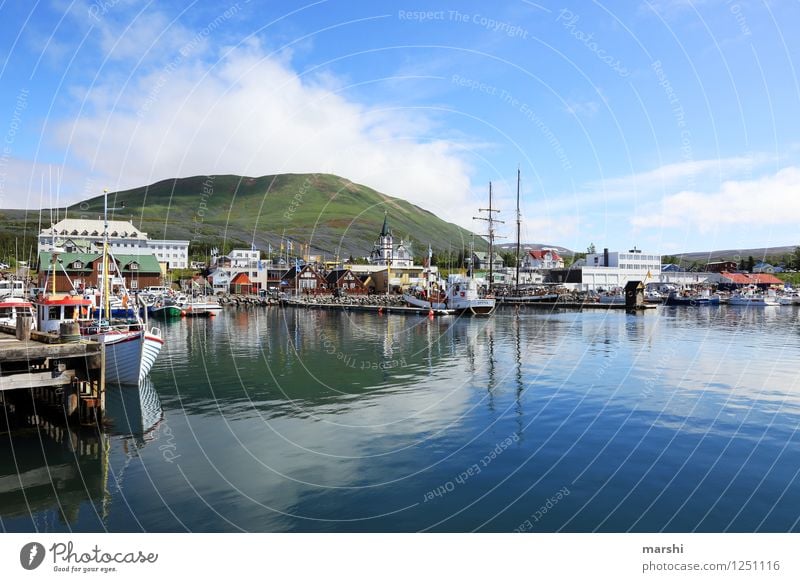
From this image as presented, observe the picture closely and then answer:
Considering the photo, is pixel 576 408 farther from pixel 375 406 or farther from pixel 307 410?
pixel 307 410

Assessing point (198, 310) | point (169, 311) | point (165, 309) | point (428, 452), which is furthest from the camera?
point (198, 310)

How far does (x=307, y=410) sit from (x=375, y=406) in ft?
9.33

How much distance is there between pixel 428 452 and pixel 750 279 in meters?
164

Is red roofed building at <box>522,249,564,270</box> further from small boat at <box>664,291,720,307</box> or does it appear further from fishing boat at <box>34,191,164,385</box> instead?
fishing boat at <box>34,191,164,385</box>

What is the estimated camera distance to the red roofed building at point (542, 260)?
175 meters

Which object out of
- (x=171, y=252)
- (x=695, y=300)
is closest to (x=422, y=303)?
(x=695, y=300)

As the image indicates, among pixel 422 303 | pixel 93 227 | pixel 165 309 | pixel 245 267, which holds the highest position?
pixel 93 227

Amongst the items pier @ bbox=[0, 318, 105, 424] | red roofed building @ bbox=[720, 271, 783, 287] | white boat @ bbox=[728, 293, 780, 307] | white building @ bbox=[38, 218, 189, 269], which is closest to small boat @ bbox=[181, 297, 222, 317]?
pier @ bbox=[0, 318, 105, 424]

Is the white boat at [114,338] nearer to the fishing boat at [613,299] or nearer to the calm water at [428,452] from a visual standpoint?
the calm water at [428,452]

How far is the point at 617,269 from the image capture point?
146 m

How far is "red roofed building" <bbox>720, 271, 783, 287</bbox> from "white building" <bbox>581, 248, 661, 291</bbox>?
18253mm

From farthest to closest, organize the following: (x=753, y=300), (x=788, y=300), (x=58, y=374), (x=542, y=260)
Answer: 1. (x=542, y=260)
2. (x=788, y=300)
3. (x=753, y=300)
4. (x=58, y=374)

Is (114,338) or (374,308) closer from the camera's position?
(114,338)

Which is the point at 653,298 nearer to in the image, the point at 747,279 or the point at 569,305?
the point at 569,305
